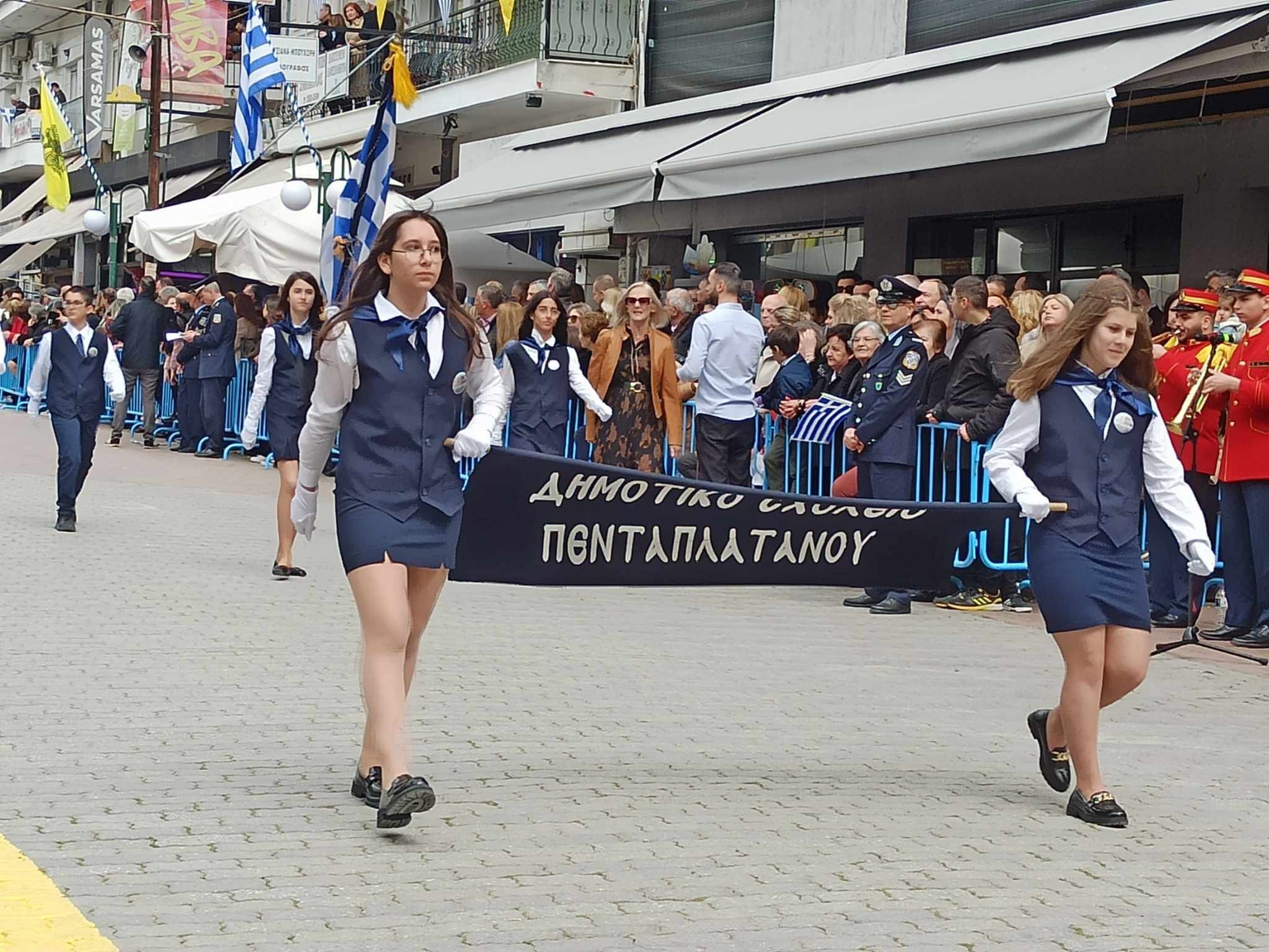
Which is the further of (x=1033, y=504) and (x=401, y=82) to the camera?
(x=401, y=82)

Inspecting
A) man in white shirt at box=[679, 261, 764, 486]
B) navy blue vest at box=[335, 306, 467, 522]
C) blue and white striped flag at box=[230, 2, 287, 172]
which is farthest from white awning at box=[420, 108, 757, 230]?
navy blue vest at box=[335, 306, 467, 522]

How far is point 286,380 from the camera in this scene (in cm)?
1241

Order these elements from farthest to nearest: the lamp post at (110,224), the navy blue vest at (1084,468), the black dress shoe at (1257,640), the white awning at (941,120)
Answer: the lamp post at (110,224)
the white awning at (941,120)
the black dress shoe at (1257,640)
the navy blue vest at (1084,468)

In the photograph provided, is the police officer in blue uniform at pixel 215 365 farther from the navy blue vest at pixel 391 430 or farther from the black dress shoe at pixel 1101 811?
the black dress shoe at pixel 1101 811

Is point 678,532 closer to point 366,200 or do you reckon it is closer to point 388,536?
point 388,536

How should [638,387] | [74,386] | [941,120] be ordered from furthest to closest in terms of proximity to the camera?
[74,386] < [638,387] < [941,120]

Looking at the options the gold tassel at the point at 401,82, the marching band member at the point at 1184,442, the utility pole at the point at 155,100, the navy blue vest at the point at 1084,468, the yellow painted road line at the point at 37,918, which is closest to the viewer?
the yellow painted road line at the point at 37,918

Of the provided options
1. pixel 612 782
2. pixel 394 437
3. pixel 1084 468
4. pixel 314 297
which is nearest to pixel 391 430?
pixel 394 437

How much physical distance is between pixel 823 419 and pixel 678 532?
572 centimetres

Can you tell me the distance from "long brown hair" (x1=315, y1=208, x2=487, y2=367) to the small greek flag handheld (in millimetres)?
9135

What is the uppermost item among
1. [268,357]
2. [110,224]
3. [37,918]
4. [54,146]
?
[54,146]

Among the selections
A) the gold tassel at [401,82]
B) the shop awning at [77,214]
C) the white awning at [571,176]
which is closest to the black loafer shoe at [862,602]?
the white awning at [571,176]

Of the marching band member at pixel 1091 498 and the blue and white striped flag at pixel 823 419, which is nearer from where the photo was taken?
the marching band member at pixel 1091 498

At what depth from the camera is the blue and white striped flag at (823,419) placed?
1187 centimetres
